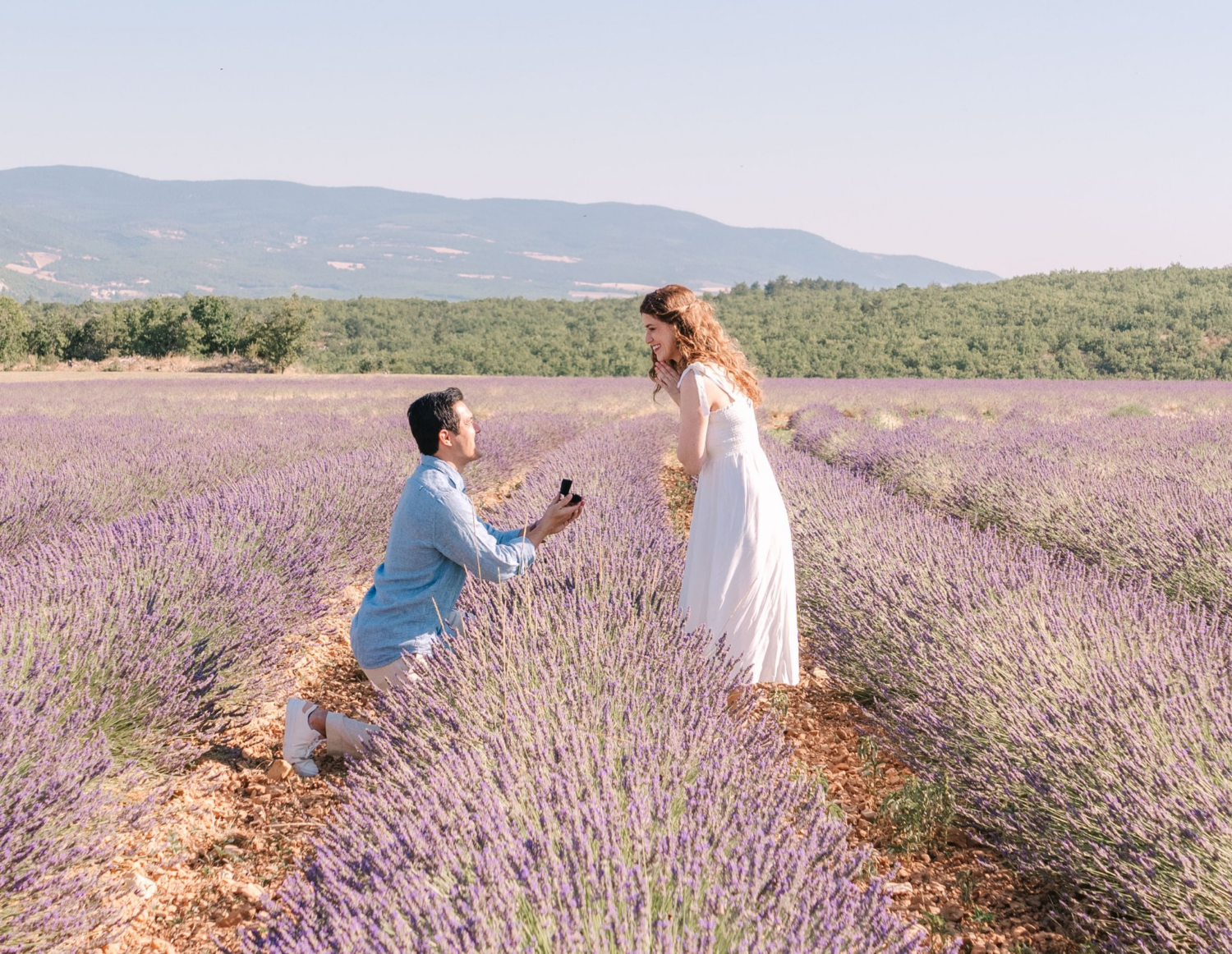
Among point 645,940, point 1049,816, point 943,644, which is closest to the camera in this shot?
point 645,940

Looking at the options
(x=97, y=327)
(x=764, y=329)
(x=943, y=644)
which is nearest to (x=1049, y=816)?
(x=943, y=644)

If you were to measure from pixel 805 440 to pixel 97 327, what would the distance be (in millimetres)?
40893

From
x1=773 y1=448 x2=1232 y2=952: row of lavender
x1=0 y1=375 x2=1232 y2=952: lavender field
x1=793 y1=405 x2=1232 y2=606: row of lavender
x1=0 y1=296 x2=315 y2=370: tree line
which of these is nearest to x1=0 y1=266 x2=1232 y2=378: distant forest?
x1=0 y1=296 x2=315 y2=370: tree line

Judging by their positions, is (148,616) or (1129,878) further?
(148,616)

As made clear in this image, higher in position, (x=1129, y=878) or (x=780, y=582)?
(x=780, y=582)

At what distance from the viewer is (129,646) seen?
Answer: 2.23m

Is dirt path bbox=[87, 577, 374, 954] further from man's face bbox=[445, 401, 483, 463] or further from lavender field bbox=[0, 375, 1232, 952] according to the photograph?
man's face bbox=[445, 401, 483, 463]

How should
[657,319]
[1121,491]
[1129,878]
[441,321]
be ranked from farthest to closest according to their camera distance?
[441,321] → [1121,491] → [657,319] → [1129,878]

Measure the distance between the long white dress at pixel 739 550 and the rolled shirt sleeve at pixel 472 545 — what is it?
516mm

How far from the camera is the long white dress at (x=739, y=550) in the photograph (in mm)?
2438

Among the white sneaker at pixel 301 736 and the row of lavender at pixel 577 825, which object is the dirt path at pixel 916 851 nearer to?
the row of lavender at pixel 577 825

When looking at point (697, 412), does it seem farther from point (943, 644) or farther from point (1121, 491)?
point (1121, 491)

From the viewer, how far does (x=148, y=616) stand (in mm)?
2342

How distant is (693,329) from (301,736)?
1.64 m
